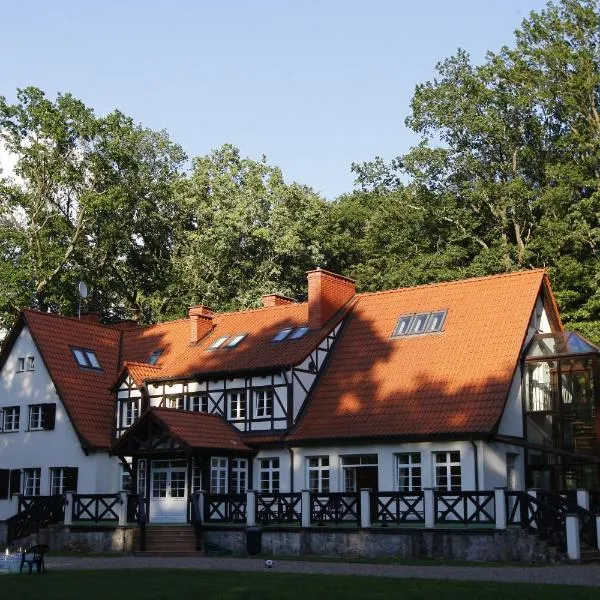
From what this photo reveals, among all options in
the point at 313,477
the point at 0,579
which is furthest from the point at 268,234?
the point at 0,579

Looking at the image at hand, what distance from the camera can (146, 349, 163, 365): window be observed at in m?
40.5

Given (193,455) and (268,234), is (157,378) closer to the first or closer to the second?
(193,455)

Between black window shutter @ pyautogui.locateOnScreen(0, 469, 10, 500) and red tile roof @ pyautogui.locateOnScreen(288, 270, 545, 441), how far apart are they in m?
12.2

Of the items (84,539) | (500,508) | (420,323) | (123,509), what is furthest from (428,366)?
(84,539)

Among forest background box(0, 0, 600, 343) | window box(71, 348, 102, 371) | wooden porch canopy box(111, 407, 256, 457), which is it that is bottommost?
wooden porch canopy box(111, 407, 256, 457)

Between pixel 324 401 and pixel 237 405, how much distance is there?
3.34 metres

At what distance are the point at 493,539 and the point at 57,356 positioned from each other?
20.4 metres

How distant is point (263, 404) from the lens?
34656 millimetres

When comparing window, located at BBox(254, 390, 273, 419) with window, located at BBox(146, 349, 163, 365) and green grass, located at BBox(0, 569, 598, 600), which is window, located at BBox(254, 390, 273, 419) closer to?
window, located at BBox(146, 349, 163, 365)

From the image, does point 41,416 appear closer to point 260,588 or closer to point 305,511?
point 305,511

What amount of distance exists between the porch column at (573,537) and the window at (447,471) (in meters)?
6.43

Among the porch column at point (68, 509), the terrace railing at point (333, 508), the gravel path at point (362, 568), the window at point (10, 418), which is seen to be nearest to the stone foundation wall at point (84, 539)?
the porch column at point (68, 509)

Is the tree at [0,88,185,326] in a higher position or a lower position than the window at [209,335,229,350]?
higher

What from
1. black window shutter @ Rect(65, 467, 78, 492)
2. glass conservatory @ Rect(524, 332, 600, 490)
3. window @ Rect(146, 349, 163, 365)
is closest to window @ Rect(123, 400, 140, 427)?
black window shutter @ Rect(65, 467, 78, 492)
